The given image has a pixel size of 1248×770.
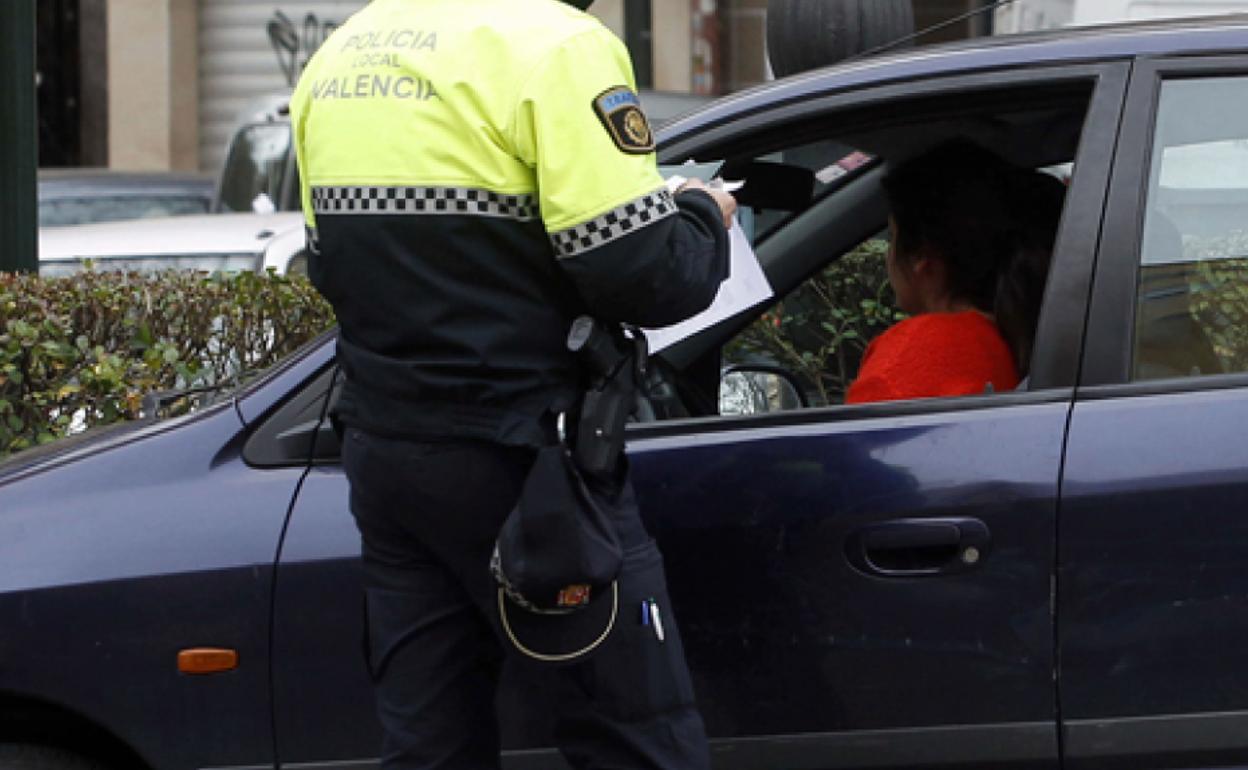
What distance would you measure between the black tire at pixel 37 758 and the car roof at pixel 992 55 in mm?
1363

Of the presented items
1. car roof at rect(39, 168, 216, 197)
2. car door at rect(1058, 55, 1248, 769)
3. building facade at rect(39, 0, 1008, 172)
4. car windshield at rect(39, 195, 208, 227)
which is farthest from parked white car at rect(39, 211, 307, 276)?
building facade at rect(39, 0, 1008, 172)

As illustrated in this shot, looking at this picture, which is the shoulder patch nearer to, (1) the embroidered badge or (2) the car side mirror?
(1) the embroidered badge

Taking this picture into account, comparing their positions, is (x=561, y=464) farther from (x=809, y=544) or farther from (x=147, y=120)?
(x=147, y=120)

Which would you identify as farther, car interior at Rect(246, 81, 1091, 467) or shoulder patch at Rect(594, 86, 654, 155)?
car interior at Rect(246, 81, 1091, 467)

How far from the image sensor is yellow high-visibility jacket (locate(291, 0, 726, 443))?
7.83 ft

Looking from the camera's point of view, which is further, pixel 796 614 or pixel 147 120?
pixel 147 120

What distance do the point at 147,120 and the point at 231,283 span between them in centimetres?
1381

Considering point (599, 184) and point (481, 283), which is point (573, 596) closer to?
point (481, 283)

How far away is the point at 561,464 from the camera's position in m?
2.41

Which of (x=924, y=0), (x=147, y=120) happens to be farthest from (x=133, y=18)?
(x=924, y=0)

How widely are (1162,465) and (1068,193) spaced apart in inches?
17.3

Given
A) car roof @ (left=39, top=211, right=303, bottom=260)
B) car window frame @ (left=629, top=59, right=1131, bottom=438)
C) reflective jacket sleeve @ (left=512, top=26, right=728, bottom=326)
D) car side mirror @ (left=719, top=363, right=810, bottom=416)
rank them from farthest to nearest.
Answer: car roof @ (left=39, top=211, right=303, bottom=260) < car side mirror @ (left=719, top=363, right=810, bottom=416) < car window frame @ (left=629, top=59, right=1131, bottom=438) < reflective jacket sleeve @ (left=512, top=26, right=728, bottom=326)

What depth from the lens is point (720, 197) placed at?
104 inches

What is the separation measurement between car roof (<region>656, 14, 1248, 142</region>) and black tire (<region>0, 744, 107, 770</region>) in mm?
1363
